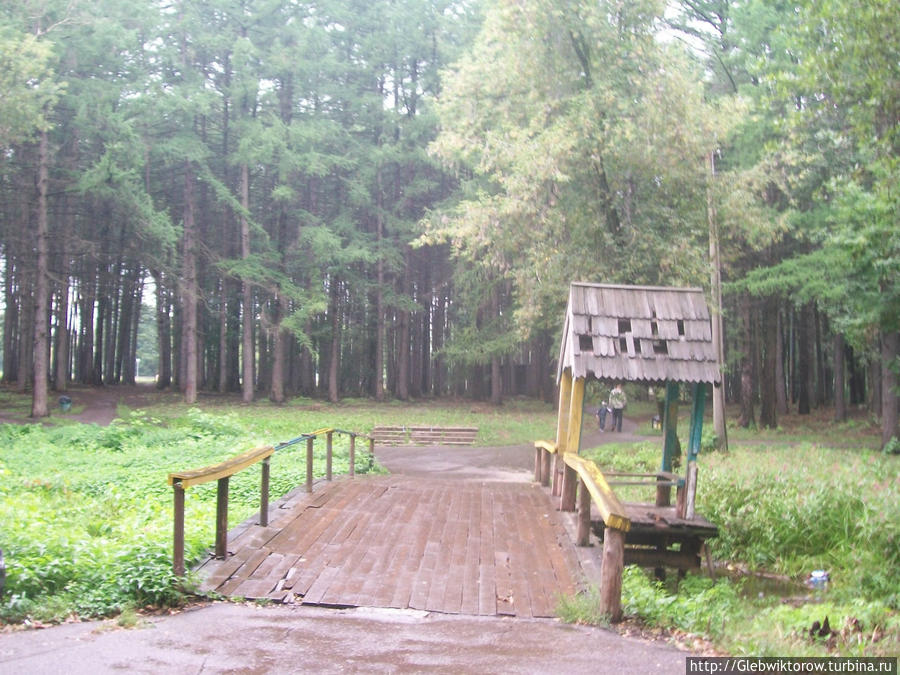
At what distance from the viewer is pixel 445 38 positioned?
39156mm

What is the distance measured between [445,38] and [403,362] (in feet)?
54.8

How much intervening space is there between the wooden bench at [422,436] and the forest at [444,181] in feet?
16.2

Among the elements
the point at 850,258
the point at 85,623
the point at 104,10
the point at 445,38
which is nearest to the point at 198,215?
the point at 104,10

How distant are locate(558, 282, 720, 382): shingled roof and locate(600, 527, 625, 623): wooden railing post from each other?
4.16 meters

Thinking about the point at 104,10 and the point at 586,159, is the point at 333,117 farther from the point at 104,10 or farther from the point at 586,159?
the point at 586,159

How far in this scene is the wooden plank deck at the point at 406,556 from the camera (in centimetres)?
614

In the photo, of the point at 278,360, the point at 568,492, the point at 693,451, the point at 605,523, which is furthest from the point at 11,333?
the point at 605,523

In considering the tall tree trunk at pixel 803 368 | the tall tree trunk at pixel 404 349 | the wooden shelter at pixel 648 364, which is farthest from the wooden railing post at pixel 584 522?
the tall tree trunk at pixel 404 349

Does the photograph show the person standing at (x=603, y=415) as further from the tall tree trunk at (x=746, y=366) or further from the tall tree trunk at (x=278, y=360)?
the tall tree trunk at (x=278, y=360)

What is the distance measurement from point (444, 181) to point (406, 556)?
118ft

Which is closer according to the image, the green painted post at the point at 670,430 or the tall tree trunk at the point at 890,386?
the green painted post at the point at 670,430

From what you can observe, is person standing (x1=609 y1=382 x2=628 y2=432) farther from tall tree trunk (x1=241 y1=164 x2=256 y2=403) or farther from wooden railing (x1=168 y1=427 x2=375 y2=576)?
wooden railing (x1=168 y1=427 x2=375 y2=576)

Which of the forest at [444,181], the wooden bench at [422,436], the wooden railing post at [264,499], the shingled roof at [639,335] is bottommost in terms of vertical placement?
the wooden bench at [422,436]

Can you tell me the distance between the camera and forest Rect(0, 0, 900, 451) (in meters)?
16.2
